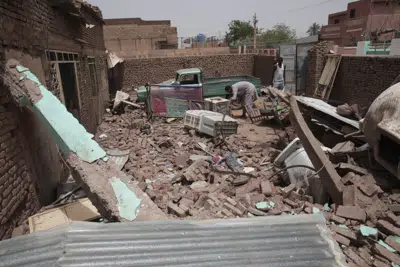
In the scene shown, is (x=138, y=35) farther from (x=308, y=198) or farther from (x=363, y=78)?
(x=308, y=198)

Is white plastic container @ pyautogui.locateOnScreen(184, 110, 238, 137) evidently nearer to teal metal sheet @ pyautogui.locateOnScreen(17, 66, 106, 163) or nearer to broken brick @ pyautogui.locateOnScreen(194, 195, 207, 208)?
broken brick @ pyautogui.locateOnScreen(194, 195, 207, 208)

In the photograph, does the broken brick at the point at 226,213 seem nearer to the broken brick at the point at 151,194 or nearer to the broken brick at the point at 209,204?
the broken brick at the point at 209,204

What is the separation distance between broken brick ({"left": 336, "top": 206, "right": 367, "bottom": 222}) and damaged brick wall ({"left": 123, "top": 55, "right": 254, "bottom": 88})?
16387 mm

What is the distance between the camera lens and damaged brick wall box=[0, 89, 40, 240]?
120 inches

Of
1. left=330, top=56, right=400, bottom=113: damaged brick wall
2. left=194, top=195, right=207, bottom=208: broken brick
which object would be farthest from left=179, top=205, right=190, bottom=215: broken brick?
left=330, top=56, right=400, bottom=113: damaged brick wall

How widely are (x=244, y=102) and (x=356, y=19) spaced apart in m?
22.8

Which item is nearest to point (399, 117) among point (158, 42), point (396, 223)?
point (396, 223)

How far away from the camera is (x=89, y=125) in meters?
7.81

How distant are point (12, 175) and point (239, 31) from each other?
173 feet

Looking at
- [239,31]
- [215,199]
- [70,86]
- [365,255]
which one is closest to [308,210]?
[365,255]

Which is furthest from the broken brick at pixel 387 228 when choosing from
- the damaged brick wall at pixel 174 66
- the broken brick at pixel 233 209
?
the damaged brick wall at pixel 174 66

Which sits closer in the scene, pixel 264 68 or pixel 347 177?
pixel 347 177

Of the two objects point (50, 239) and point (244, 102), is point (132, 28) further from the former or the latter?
point (50, 239)

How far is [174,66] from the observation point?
18.3 metres
